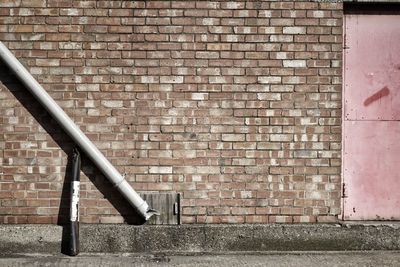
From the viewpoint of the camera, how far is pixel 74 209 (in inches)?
170

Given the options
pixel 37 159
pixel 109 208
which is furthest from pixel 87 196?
pixel 37 159

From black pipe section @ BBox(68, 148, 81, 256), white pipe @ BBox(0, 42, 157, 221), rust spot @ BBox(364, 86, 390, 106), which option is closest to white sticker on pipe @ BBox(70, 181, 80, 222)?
black pipe section @ BBox(68, 148, 81, 256)

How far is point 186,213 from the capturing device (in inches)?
178

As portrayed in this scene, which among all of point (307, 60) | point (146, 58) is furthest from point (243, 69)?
point (146, 58)

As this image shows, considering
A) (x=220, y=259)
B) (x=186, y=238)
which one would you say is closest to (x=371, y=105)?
(x=220, y=259)

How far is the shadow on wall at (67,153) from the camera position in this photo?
4453 millimetres

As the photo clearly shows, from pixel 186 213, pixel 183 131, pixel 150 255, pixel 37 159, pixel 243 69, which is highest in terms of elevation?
pixel 243 69

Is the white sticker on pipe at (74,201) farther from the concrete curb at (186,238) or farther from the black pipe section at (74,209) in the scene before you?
the concrete curb at (186,238)

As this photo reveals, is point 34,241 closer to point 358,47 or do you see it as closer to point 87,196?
point 87,196

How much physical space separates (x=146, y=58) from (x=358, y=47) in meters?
2.12

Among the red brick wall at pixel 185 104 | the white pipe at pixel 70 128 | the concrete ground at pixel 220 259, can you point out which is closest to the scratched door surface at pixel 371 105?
the red brick wall at pixel 185 104

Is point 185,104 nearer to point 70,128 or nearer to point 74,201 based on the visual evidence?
point 70,128

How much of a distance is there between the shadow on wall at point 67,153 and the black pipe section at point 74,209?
11 centimetres

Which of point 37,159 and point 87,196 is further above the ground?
point 37,159
